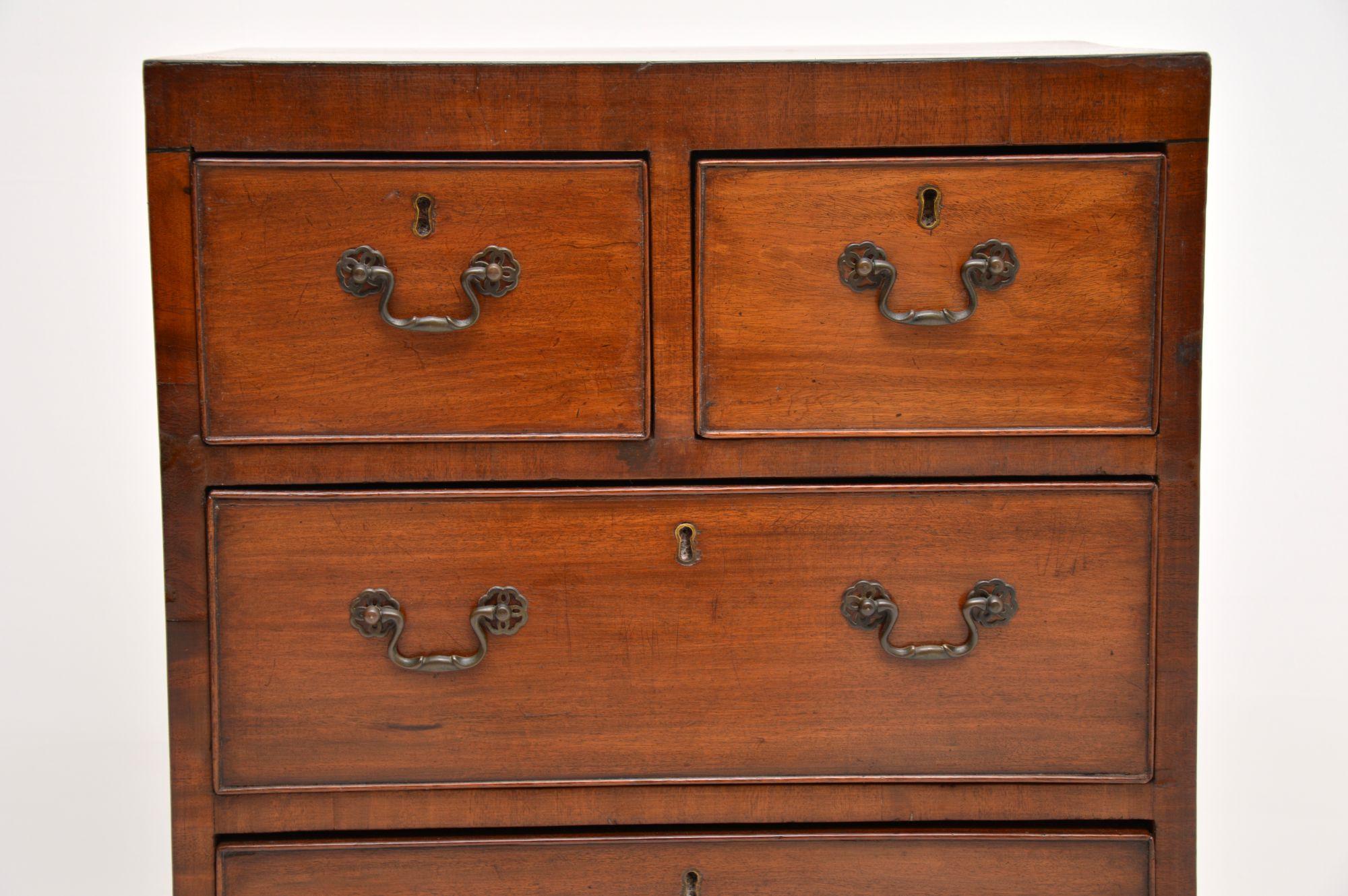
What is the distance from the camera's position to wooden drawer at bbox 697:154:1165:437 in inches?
51.8

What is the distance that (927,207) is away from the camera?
1.32 metres

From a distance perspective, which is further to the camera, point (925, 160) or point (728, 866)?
point (728, 866)

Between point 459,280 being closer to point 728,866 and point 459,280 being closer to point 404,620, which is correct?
point 404,620

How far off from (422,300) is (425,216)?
0.26ft

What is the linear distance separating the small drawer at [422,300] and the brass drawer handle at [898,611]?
10.8 inches

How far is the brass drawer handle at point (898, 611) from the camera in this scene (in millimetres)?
1358

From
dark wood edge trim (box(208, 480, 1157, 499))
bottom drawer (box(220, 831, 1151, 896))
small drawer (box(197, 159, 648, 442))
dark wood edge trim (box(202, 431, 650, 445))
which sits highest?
small drawer (box(197, 159, 648, 442))

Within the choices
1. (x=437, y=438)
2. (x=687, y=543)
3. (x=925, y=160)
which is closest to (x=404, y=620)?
(x=437, y=438)

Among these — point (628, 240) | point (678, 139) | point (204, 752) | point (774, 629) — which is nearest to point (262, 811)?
point (204, 752)

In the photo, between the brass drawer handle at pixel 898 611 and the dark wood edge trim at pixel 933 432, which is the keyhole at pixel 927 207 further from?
the brass drawer handle at pixel 898 611

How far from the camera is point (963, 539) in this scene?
136cm

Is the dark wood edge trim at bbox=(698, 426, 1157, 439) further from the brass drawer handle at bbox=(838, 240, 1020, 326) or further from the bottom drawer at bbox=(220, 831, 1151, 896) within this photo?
the bottom drawer at bbox=(220, 831, 1151, 896)

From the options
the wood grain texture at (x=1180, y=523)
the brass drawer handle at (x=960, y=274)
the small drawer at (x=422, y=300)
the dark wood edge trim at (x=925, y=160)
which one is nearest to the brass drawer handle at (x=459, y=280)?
the small drawer at (x=422, y=300)

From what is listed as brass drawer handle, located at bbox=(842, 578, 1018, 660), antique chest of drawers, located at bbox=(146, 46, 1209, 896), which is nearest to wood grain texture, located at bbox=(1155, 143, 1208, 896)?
antique chest of drawers, located at bbox=(146, 46, 1209, 896)
